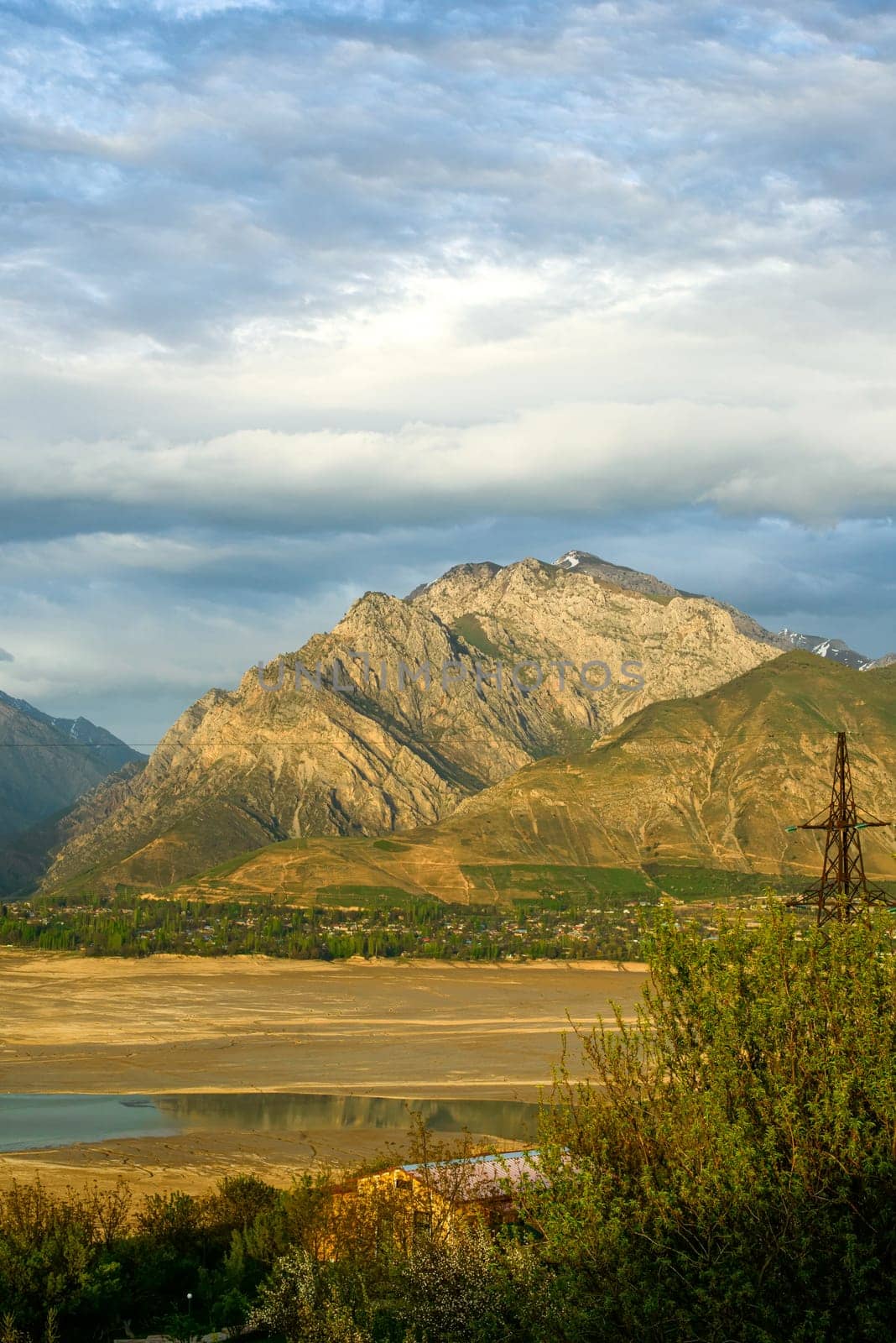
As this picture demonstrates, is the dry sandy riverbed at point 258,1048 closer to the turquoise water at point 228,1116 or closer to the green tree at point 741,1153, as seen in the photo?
the turquoise water at point 228,1116

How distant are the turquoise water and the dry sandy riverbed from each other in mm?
2772

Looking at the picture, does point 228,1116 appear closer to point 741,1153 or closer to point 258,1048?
point 258,1048

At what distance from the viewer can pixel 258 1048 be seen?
137 metres

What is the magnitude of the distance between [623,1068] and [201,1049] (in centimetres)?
11601

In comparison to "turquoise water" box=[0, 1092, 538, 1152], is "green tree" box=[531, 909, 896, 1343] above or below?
above

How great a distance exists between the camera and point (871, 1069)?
1008 inches

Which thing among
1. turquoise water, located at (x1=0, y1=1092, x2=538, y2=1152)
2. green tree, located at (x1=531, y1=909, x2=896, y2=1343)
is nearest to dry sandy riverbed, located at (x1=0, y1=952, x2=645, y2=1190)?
turquoise water, located at (x1=0, y1=1092, x2=538, y2=1152)

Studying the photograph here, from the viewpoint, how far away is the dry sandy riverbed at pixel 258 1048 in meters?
85.8

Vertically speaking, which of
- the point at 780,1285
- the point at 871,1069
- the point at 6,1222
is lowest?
the point at 6,1222

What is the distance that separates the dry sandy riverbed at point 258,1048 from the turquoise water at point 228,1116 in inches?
109

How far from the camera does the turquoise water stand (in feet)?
311

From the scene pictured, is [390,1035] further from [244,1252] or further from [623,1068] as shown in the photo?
[623,1068]

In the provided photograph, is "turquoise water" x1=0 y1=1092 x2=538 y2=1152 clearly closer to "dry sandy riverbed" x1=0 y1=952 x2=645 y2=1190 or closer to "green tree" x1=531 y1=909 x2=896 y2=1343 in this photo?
"dry sandy riverbed" x1=0 y1=952 x2=645 y2=1190

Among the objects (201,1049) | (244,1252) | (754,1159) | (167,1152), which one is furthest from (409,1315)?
(201,1049)
